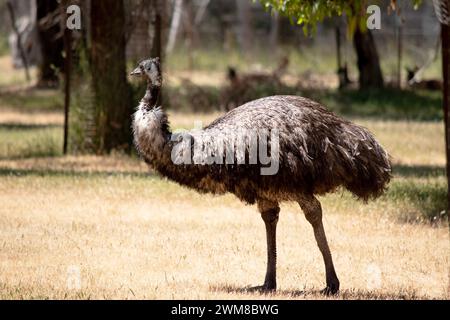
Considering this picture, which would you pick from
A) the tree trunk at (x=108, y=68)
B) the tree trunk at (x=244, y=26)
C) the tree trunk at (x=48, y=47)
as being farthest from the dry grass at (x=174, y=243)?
the tree trunk at (x=244, y=26)

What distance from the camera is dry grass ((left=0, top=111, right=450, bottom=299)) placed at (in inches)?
423

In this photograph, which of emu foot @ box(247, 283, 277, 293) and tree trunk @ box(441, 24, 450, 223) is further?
tree trunk @ box(441, 24, 450, 223)

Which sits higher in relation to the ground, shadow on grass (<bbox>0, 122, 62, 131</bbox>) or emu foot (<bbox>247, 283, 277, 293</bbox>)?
shadow on grass (<bbox>0, 122, 62, 131</bbox>)

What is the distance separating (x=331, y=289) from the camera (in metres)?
10.3

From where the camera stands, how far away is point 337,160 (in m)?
10.1

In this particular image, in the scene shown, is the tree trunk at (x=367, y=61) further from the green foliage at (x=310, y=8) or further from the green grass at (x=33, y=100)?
the green foliage at (x=310, y=8)

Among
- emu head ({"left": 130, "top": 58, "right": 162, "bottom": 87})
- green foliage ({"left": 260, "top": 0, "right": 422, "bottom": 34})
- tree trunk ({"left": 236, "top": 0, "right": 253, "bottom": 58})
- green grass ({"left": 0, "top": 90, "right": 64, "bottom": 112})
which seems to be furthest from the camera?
tree trunk ({"left": 236, "top": 0, "right": 253, "bottom": 58})

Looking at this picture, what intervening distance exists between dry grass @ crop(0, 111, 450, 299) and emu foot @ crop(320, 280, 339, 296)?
Answer: 0.25 ft

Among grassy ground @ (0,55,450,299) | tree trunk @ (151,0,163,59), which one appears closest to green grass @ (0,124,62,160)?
grassy ground @ (0,55,450,299)

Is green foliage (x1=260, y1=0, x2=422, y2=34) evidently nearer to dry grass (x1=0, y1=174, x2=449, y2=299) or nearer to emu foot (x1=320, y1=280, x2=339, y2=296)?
dry grass (x1=0, y1=174, x2=449, y2=299)

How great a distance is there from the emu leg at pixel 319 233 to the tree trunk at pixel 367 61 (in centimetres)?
1845
